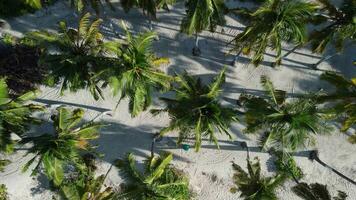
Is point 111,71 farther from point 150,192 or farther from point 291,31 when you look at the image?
point 291,31

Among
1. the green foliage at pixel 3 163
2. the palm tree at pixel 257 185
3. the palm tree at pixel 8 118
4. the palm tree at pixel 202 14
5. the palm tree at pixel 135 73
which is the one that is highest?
the palm tree at pixel 202 14

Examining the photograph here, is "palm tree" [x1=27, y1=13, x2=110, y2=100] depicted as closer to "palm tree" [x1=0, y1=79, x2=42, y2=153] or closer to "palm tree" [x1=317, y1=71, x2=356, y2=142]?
"palm tree" [x1=0, y1=79, x2=42, y2=153]

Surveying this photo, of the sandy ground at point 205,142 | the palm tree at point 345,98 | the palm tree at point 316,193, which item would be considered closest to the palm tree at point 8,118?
the sandy ground at point 205,142

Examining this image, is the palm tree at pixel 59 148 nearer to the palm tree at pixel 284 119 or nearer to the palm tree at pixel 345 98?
the palm tree at pixel 284 119

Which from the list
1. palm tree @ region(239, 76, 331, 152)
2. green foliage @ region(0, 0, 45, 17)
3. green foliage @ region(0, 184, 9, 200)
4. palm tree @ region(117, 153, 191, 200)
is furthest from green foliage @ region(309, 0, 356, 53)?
green foliage @ region(0, 184, 9, 200)

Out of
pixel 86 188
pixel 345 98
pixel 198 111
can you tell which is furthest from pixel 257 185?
pixel 86 188

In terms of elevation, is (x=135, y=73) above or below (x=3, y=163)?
above

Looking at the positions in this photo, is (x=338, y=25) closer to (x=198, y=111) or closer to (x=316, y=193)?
(x=316, y=193)
